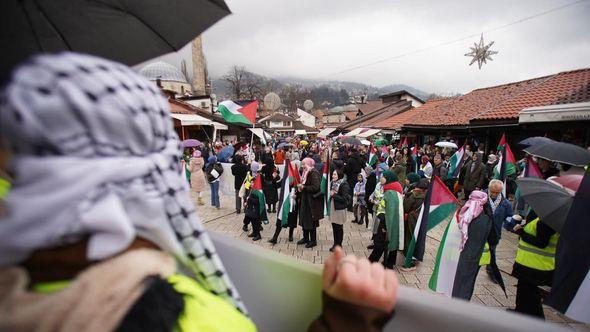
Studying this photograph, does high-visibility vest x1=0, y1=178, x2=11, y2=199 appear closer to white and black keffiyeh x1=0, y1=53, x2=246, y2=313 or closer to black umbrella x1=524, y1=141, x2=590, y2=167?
white and black keffiyeh x1=0, y1=53, x2=246, y2=313

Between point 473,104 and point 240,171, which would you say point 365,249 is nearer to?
point 240,171

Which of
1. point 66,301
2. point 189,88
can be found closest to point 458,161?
point 66,301

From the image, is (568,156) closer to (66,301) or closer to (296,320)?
(296,320)

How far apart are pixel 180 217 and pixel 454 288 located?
13.4 ft

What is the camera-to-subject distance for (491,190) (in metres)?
4.75

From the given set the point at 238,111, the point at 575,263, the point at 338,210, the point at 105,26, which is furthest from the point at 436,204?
the point at 238,111

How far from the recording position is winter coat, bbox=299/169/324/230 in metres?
6.12

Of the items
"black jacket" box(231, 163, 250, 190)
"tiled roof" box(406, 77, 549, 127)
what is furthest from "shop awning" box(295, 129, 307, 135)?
"black jacket" box(231, 163, 250, 190)

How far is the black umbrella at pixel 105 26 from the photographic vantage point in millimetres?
1370

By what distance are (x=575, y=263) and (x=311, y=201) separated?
446 centimetres

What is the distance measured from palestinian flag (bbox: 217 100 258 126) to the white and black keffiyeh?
885 centimetres

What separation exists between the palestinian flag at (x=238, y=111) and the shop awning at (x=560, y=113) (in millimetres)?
9319

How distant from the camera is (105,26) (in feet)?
5.07

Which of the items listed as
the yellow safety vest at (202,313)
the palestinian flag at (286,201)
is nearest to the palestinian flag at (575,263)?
the yellow safety vest at (202,313)
